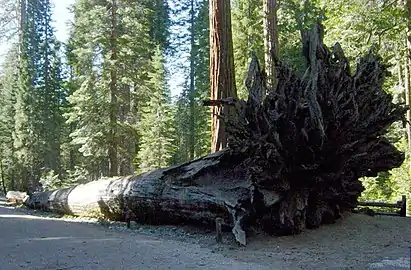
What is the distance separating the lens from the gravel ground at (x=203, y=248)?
462 cm

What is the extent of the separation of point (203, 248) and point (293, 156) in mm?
2020

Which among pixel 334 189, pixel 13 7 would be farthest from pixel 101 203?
pixel 13 7

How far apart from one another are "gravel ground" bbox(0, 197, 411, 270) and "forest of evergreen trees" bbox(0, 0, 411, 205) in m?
3.90

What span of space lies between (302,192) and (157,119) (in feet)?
57.3

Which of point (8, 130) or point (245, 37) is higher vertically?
point (245, 37)

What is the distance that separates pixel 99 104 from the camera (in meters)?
19.2

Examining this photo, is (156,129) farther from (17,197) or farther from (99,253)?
(99,253)

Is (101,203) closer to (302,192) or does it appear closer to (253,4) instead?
(302,192)

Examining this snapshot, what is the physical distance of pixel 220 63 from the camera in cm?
901

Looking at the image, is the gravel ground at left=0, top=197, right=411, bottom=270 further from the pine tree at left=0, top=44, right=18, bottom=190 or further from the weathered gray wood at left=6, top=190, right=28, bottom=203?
the pine tree at left=0, top=44, right=18, bottom=190

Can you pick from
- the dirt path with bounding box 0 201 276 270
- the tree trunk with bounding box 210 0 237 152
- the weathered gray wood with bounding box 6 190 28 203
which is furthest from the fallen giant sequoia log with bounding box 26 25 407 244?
the weathered gray wood with bounding box 6 190 28 203

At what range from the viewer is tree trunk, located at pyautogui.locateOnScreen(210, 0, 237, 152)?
8.92 metres

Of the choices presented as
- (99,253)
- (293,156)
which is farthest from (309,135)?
(99,253)

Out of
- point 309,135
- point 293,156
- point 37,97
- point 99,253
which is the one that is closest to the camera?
point 99,253
